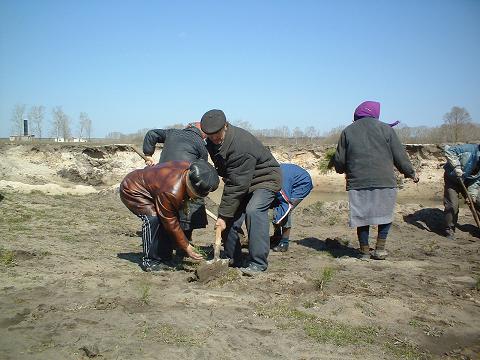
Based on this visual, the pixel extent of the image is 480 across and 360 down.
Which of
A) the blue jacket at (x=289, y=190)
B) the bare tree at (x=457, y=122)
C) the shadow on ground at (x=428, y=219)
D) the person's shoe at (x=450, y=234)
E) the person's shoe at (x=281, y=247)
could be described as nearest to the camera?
the blue jacket at (x=289, y=190)

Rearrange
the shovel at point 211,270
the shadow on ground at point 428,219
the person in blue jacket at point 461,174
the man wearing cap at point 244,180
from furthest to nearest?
the shadow on ground at point 428,219 < the person in blue jacket at point 461,174 < the man wearing cap at point 244,180 < the shovel at point 211,270

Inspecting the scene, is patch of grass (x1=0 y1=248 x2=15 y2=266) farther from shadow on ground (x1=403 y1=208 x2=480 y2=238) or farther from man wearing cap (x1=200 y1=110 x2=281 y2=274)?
shadow on ground (x1=403 y1=208 x2=480 y2=238)

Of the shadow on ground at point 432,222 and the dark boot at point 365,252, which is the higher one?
the dark boot at point 365,252

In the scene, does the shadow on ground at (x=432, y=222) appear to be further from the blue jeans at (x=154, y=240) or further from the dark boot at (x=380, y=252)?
the blue jeans at (x=154, y=240)

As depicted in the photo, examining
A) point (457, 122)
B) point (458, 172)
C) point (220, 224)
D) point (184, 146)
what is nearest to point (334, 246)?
point (220, 224)

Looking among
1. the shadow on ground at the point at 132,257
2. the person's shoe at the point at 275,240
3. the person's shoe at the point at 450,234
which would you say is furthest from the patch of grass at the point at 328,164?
the shadow on ground at the point at 132,257

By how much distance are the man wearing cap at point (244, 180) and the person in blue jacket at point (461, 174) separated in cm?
425

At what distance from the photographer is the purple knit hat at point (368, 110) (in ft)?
19.0

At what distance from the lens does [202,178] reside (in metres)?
4.47

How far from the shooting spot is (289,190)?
6176 mm

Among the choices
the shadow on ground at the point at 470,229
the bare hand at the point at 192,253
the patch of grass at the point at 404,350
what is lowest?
the shadow on ground at the point at 470,229

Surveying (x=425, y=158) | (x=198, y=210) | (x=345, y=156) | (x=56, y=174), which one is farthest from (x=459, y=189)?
(x=56, y=174)

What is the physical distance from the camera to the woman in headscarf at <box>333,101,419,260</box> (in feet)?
18.4

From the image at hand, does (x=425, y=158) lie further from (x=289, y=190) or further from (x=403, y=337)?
(x=403, y=337)
